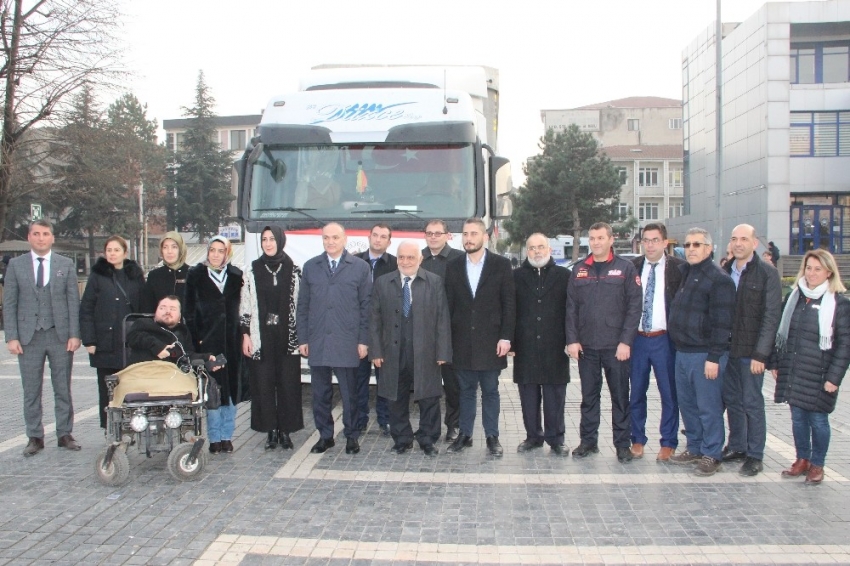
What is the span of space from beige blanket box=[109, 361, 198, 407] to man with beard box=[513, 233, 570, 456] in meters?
2.84

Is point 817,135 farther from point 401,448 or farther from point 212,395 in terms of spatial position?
point 212,395

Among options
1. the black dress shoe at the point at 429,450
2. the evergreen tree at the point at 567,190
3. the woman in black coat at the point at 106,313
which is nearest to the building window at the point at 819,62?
the evergreen tree at the point at 567,190

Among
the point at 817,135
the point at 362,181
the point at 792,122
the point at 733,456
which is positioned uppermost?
the point at 792,122

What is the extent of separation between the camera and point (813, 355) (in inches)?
229

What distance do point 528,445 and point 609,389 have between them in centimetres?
91

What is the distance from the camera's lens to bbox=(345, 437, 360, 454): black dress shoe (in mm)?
6840

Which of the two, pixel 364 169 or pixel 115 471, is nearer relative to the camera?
pixel 115 471

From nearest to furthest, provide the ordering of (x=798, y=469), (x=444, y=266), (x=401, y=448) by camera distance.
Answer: (x=798, y=469) < (x=401, y=448) < (x=444, y=266)

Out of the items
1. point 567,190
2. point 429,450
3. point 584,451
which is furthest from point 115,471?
point 567,190

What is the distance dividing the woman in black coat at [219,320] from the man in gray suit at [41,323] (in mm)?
1160

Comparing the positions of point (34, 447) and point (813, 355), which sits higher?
point (813, 355)

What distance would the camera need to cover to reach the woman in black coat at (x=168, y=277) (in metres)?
6.82

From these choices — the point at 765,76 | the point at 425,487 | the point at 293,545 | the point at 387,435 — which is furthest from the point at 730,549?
the point at 765,76

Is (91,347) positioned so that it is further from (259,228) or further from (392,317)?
(392,317)
